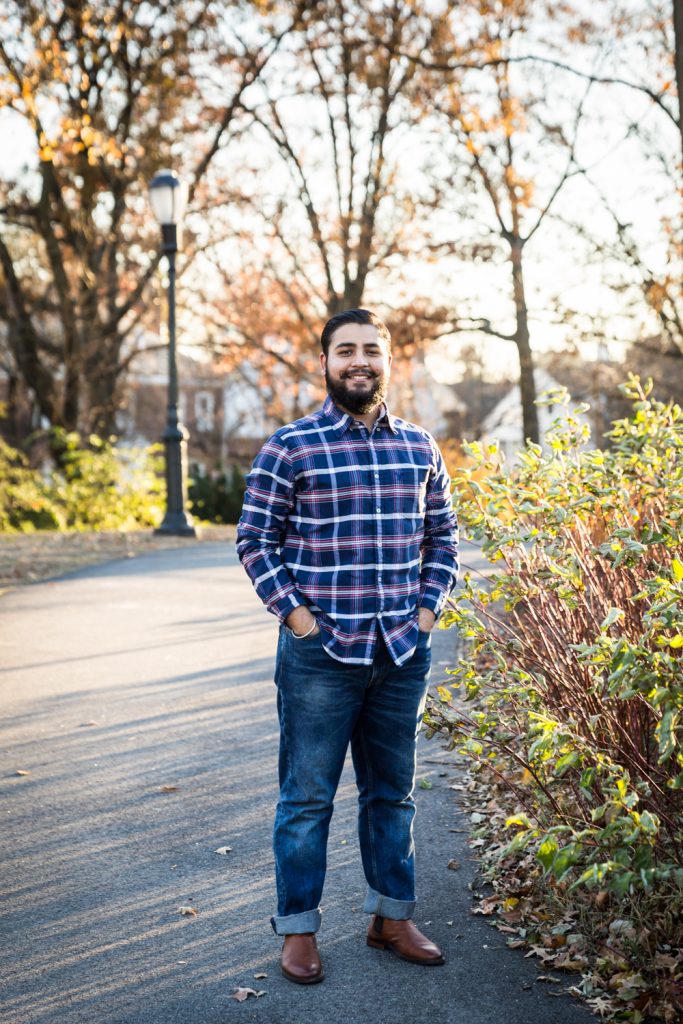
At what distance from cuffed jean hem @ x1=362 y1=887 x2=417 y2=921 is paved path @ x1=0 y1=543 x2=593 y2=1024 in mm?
A: 143

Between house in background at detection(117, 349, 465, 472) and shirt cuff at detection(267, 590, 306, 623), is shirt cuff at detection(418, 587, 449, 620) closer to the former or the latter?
shirt cuff at detection(267, 590, 306, 623)

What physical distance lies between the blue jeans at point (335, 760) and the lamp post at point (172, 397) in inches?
454

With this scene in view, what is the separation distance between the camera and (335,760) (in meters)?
3.29

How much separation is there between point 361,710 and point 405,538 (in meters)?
0.56

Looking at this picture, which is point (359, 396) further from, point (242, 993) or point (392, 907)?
point (242, 993)

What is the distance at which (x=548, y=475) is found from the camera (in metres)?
3.98

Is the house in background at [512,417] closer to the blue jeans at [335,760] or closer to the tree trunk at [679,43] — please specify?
the tree trunk at [679,43]

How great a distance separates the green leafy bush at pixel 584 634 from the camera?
2812mm

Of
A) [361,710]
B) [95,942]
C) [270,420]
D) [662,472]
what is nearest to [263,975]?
[95,942]

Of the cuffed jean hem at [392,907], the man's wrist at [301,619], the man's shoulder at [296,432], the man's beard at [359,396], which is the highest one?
the man's beard at [359,396]

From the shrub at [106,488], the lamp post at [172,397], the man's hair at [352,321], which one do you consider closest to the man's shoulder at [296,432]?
the man's hair at [352,321]

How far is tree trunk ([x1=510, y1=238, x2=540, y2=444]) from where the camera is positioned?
18.2 metres

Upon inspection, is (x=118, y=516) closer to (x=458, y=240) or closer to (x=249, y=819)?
(x=458, y=240)

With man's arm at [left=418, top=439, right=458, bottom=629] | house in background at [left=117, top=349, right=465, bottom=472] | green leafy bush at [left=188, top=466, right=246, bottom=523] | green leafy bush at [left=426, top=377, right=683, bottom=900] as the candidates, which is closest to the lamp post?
green leafy bush at [left=188, top=466, right=246, bottom=523]
